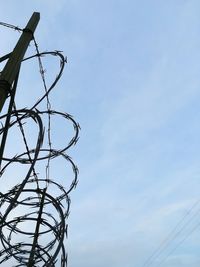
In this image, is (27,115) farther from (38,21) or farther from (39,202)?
(39,202)

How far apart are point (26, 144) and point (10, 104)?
6.40ft

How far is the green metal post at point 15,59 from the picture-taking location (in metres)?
4.07

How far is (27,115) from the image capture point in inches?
199

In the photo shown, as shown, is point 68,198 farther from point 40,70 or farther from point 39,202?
point 40,70

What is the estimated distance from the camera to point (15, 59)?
14.8 ft

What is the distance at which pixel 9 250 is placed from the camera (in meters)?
8.12

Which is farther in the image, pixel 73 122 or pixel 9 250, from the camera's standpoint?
pixel 9 250

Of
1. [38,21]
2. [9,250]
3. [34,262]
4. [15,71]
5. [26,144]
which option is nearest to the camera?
[15,71]

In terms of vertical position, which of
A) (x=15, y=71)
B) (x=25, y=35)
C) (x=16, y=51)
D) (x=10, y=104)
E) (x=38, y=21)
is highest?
(x=38, y=21)

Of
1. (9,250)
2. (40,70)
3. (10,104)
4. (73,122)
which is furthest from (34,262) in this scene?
(10,104)

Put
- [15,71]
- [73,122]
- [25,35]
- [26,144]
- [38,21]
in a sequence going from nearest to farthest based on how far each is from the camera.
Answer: [15,71] → [25,35] → [38,21] → [26,144] → [73,122]

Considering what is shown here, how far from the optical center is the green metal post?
13.4 ft

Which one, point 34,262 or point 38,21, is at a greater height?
point 38,21

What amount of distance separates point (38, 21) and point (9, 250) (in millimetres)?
4873
